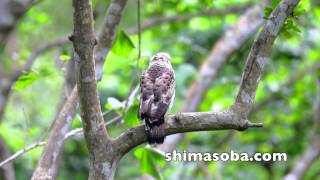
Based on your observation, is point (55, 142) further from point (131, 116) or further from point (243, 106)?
point (243, 106)

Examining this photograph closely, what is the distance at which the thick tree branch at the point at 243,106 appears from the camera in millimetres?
3666

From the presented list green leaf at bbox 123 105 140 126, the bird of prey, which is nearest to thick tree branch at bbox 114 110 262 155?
the bird of prey

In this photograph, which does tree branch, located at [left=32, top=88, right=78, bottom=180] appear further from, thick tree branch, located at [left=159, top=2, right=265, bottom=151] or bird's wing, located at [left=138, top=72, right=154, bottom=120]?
thick tree branch, located at [left=159, top=2, right=265, bottom=151]

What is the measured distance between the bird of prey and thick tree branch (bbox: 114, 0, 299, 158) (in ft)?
0.26

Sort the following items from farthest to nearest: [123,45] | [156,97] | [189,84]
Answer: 1. [189,84]
2. [123,45]
3. [156,97]

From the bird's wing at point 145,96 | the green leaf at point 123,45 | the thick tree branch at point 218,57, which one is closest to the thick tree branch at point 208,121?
the bird's wing at point 145,96

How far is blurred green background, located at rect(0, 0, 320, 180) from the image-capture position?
8.65 meters

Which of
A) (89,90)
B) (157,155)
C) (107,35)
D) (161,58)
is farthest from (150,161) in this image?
(89,90)

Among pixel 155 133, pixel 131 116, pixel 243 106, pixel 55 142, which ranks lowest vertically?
pixel 55 142

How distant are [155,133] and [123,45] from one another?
56.2 inches

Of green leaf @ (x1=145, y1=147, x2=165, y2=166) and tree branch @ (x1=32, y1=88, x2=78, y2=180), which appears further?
green leaf @ (x1=145, y1=147, x2=165, y2=166)

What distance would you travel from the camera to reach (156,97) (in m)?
4.22

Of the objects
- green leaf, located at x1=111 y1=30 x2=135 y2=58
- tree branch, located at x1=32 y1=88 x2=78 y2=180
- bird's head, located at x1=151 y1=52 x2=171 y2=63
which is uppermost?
green leaf, located at x1=111 y1=30 x2=135 y2=58

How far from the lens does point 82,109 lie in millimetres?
3793
